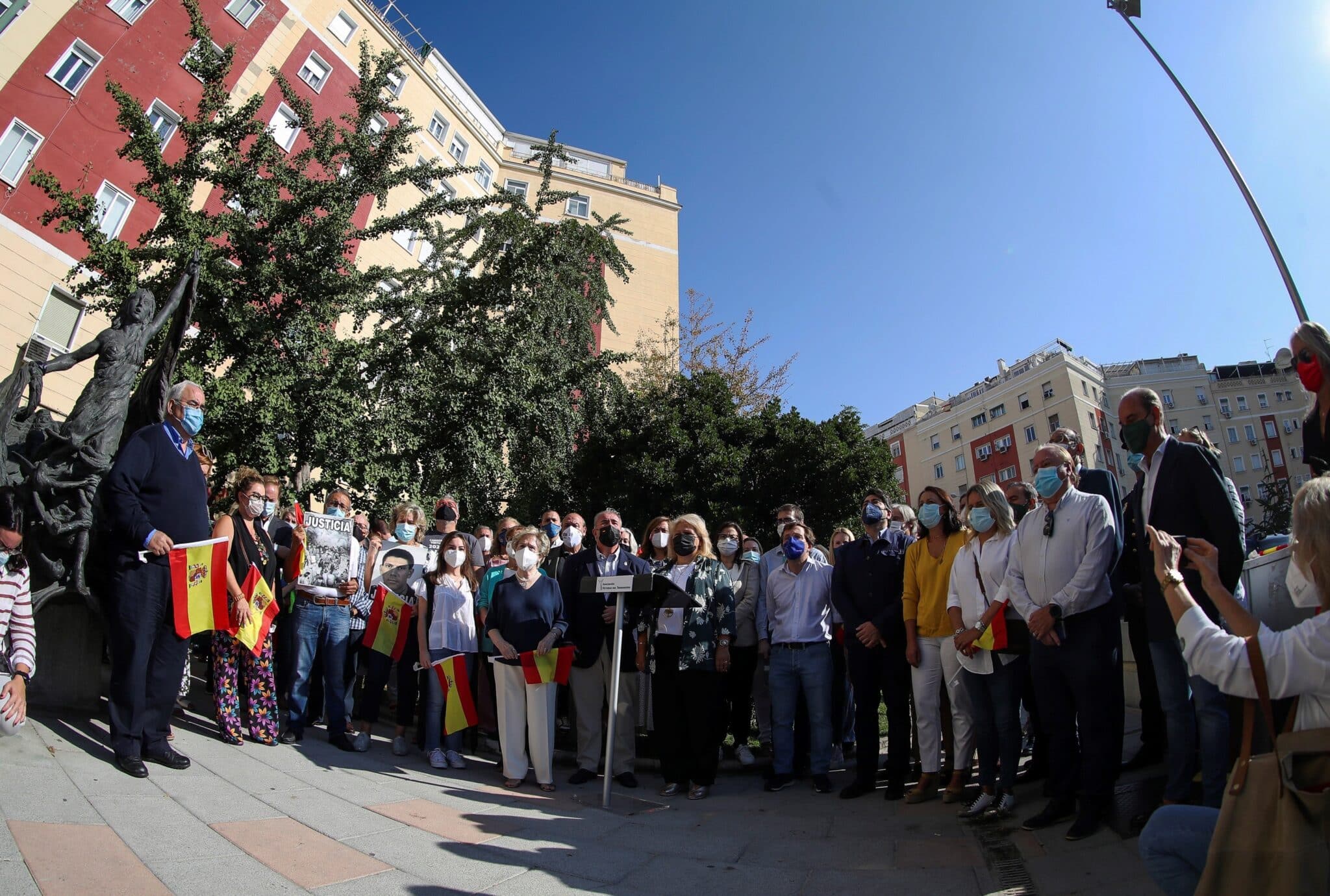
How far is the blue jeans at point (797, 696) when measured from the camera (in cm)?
542

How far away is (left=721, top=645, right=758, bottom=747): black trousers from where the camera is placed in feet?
20.7

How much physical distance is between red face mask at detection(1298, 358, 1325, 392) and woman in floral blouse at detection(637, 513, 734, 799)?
3.72m

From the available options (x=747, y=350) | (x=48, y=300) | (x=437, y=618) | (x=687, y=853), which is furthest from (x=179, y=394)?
(x=747, y=350)

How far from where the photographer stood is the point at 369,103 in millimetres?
A: 11586

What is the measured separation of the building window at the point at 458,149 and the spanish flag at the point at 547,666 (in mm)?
24744

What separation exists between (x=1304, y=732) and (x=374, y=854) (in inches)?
139

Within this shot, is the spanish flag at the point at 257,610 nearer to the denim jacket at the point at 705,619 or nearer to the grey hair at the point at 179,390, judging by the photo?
the grey hair at the point at 179,390

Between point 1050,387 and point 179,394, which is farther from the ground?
point 1050,387

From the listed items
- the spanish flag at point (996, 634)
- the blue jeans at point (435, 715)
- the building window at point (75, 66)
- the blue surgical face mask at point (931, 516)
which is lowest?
the blue jeans at point (435, 715)

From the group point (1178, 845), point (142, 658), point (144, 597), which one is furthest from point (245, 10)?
point (1178, 845)

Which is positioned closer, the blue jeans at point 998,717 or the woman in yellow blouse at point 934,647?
the blue jeans at point 998,717

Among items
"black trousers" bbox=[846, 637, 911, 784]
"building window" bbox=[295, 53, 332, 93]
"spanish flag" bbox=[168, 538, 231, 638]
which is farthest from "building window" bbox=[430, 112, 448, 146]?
"black trousers" bbox=[846, 637, 911, 784]

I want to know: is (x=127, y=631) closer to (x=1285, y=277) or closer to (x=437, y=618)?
(x=437, y=618)

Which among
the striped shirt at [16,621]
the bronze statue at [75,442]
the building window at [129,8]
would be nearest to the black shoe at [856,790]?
the striped shirt at [16,621]
